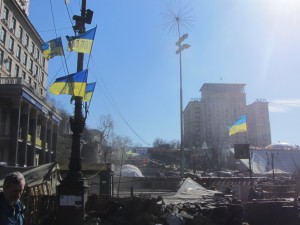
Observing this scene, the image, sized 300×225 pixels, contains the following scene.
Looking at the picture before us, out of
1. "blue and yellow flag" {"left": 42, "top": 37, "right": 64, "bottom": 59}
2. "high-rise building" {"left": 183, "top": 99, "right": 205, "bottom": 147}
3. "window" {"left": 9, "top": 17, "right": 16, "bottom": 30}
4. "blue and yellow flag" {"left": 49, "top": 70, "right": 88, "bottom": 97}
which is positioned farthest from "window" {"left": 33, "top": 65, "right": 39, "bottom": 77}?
"high-rise building" {"left": 183, "top": 99, "right": 205, "bottom": 147}

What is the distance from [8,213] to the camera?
399cm

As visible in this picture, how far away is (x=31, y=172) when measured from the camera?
16.9 m

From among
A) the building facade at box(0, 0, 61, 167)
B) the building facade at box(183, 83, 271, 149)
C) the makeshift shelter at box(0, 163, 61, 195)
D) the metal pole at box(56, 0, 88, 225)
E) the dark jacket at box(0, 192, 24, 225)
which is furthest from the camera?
the building facade at box(183, 83, 271, 149)

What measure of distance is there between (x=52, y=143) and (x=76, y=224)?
57413 mm

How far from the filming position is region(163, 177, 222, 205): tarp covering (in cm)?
1819

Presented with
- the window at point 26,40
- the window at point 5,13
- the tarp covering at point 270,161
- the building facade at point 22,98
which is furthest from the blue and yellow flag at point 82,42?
the tarp covering at point 270,161

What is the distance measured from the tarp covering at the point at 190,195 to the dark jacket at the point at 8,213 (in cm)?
1319

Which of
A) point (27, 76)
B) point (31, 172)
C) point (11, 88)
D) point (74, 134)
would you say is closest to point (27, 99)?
point (11, 88)

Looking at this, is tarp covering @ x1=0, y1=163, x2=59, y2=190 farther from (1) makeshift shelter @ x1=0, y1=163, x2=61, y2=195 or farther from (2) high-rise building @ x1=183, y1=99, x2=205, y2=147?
(2) high-rise building @ x1=183, y1=99, x2=205, y2=147

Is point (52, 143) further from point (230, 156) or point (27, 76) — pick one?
point (230, 156)

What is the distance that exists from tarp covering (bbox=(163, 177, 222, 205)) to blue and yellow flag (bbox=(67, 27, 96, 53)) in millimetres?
7378

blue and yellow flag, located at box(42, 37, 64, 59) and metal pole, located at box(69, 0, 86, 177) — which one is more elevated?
blue and yellow flag, located at box(42, 37, 64, 59)

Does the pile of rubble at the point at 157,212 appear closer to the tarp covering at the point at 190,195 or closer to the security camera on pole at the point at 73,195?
the security camera on pole at the point at 73,195

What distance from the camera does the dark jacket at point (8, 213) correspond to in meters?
3.94
